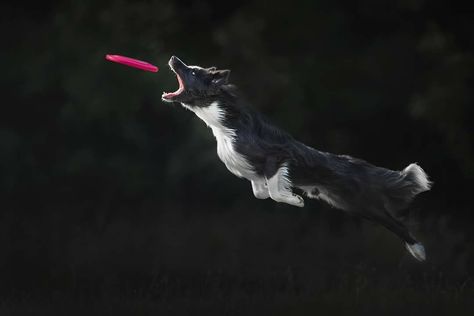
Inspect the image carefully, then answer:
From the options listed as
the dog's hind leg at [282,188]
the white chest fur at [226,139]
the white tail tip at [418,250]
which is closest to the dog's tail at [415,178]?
the white tail tip at [418,250]

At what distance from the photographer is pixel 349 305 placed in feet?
27.1

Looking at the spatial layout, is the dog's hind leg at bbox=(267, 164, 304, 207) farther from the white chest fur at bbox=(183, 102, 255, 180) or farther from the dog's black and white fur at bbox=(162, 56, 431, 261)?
the white chest fur at bbox=(183, 102, 255, 180)

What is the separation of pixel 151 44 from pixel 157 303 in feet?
13.9

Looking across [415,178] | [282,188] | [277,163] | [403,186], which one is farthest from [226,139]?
[415,178]

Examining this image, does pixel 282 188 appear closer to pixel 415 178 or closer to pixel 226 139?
pixel 226 139

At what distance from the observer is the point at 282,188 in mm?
6844

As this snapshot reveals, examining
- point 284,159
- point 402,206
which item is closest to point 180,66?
point 284,159

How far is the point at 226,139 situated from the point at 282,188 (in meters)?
0.63

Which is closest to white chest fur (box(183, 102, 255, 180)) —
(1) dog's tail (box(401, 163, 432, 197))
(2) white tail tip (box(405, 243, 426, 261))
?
(1) dog's tail (box(401, 163, 432, 197))

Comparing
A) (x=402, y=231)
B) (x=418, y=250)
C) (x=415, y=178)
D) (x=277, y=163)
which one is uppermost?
(x=415, y=178)

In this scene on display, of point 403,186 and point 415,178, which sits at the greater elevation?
point 415,178

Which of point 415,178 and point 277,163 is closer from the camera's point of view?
point 277,163

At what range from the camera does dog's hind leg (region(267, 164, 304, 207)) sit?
22.3ft

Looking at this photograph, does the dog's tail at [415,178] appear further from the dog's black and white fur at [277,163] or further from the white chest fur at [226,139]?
the white chest fur at [226,139]
